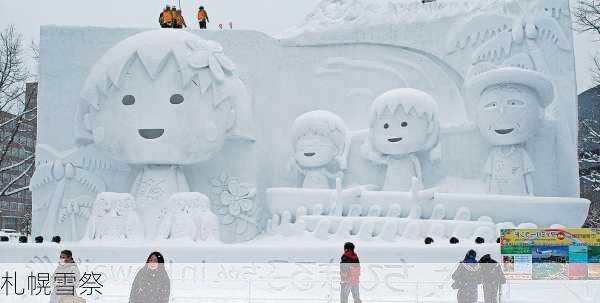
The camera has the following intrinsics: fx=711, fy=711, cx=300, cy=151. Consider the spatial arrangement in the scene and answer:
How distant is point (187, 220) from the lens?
10.3 m

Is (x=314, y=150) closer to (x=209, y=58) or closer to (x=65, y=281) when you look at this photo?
(x=209, y=58)

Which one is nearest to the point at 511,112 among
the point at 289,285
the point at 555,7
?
the point at 555,7

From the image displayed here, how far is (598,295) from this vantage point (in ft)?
23.3

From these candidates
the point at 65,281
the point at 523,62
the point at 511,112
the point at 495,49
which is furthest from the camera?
the point at 495,49

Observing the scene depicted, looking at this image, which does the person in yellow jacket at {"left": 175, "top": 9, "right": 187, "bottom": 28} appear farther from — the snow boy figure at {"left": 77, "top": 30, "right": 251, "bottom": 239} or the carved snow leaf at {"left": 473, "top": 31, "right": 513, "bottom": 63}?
the carved snow leaf at {"left": 473, "top": 31, "right": 513, "bottom": 63}

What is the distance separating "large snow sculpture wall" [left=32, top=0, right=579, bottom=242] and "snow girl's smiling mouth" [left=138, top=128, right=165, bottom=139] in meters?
0.96

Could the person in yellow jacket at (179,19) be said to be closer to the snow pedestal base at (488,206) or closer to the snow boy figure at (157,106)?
the snow boy figure at (157,106)

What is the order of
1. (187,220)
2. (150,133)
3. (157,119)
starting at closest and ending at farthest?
1. (187,220)
2. (157,119)
3. (150,133)

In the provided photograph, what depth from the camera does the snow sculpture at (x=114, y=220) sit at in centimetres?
1038

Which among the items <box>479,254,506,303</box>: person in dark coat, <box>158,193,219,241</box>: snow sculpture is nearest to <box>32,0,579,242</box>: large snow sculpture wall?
<box>158,193,219,241</box>: snow sculpture

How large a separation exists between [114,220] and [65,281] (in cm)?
527

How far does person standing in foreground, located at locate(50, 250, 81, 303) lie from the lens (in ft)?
17.0

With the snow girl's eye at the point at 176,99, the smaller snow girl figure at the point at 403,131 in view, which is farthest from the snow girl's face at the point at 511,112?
the snow girl's eye at the point at 176,99

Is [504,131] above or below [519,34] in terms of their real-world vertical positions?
below
